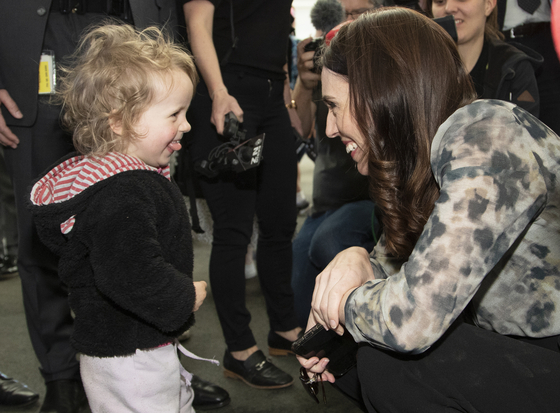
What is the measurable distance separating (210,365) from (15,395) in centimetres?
63

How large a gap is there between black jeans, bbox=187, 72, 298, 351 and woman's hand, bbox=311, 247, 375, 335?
1.94 feet

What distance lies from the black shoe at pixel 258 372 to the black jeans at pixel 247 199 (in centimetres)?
5

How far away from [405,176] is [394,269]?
0.29 metres

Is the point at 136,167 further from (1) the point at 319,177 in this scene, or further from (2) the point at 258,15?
(1) the point at 319,177

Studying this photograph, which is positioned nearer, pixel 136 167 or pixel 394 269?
pixel 136 167

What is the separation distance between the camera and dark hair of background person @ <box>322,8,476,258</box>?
2.96 feet

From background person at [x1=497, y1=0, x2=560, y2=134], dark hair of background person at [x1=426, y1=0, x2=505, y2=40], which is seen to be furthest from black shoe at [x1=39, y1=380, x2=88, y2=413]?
background person at [x1=497, y1=0, x2=560, y2=134]

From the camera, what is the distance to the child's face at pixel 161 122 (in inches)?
43.0

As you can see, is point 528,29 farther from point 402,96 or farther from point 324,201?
point 402,96

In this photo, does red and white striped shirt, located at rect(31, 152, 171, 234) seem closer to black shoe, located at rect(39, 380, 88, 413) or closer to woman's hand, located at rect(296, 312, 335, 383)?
woman's hand, located at rect(296, 312, 335, 383)

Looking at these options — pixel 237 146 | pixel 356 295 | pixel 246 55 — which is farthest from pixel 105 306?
pixel 246 55

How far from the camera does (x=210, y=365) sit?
5.95ft

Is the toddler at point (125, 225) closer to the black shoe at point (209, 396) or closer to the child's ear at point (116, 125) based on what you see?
the child's ear at point (116, 125)

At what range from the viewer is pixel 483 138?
30.6 inches
